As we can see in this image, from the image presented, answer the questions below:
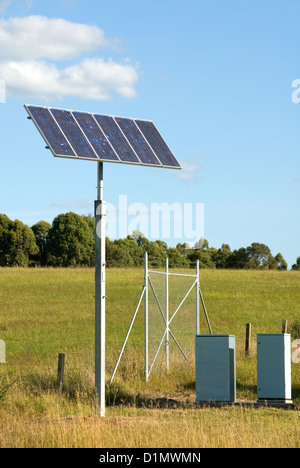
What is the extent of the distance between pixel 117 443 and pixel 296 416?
4652 mm

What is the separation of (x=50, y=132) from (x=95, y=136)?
100 centimetres

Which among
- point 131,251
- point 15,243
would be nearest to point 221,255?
point 131,251

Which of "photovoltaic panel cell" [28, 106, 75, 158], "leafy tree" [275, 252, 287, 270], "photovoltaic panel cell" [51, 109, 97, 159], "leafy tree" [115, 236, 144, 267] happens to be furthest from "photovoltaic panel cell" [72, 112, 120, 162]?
"leafy tree" [275, 252, 287, 270]

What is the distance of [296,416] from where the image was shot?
13.0 m

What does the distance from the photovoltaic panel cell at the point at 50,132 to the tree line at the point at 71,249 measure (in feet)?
259

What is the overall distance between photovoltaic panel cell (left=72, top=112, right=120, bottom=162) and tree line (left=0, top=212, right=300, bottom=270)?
7826 cm

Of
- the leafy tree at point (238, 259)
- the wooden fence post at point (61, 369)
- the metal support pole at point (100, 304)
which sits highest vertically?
the leafy tree at point (238, 259)

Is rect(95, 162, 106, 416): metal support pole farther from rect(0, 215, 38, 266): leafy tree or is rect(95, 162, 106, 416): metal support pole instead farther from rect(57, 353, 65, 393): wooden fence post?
rect(0, 215, 38, 266): leafy tree

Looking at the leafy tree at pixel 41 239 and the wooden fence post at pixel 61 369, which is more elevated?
the leafy tree at pixel 41 239

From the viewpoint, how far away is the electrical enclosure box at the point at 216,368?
14531 millimetres

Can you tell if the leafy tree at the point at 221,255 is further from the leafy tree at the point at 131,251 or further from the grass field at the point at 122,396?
the grass field at the point at 122,396

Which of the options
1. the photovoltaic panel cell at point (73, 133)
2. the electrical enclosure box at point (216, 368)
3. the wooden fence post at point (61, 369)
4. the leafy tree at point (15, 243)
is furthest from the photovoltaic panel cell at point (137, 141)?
the leafy tree at point (15, 243)

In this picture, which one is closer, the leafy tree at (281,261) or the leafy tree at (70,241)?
the leafy tree at (70,241)

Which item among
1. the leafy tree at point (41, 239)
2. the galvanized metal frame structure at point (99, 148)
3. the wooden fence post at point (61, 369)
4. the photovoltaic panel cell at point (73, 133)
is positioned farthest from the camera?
the leafy tree at point (41, 239)
